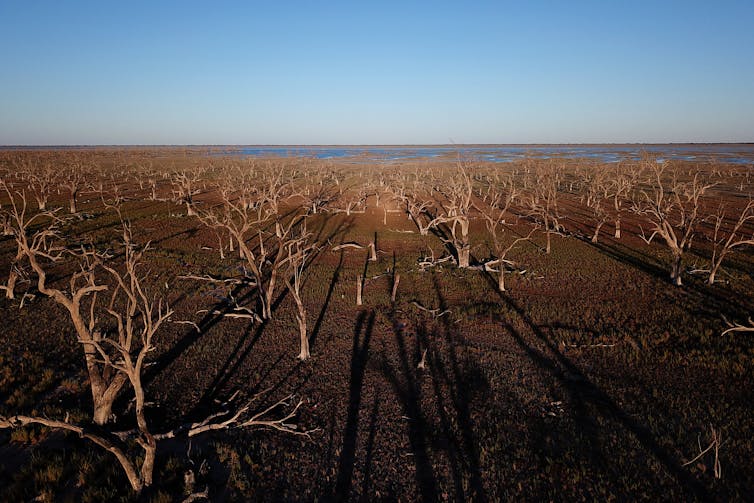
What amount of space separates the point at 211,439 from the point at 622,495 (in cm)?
915

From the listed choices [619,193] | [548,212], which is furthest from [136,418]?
[619,193]

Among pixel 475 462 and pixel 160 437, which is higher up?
pixel 160 437

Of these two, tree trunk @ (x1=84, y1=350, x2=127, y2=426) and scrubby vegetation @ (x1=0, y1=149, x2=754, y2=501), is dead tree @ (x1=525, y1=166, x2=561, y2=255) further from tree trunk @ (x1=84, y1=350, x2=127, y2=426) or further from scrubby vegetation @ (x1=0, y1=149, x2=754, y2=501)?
tree trunk @ (x1=84, y1=350, x2=127, y2=426)

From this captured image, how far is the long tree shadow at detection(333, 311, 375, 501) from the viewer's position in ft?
27.5

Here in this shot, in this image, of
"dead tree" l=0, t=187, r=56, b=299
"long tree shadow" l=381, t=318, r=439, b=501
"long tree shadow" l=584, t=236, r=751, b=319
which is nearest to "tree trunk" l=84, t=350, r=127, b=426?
"dead tree" l=0, t=187, r=56, b=299

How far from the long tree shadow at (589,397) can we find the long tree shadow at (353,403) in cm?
565

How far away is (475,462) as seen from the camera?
891 cm

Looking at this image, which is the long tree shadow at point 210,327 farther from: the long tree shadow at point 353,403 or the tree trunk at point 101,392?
the tree trunk at point 101,392

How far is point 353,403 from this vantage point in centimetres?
1104

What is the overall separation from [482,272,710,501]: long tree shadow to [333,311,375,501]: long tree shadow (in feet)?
18.5

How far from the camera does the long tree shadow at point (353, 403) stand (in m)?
8.38

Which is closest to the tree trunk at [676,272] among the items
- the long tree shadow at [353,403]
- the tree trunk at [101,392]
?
the long tree shadow at [353,403]

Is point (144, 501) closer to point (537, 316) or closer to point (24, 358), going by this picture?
point (24, 358)

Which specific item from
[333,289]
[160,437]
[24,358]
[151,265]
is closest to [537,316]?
[333,289]
